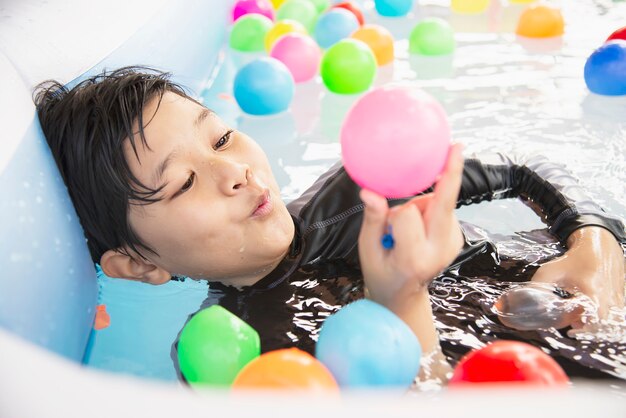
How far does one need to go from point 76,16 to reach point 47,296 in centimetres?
67

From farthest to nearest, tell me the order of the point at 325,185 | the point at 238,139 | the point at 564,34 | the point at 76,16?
the point at 564,34
the point at 76,16
the point at 325,185
the point at 238,139

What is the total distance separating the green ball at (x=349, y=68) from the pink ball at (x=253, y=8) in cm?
69

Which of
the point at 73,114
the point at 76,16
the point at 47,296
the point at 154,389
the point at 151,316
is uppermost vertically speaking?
the point at 76,16

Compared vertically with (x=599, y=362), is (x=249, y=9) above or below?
above

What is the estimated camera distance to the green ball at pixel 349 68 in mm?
1945

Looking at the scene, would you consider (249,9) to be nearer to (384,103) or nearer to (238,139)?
(238,139)

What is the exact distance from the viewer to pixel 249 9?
8.46 ft

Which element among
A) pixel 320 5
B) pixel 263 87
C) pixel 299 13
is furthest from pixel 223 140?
pixel 320 5

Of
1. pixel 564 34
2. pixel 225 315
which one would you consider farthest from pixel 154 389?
pixel 564 34

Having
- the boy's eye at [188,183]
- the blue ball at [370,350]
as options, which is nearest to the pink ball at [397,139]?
the blue ball at [370,350]

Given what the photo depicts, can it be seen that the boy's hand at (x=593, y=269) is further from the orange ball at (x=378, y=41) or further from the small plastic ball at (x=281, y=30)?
the small plastic ball at (x=281, y=30)

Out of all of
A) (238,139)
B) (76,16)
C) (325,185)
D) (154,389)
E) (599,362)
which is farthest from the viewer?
(76,16)

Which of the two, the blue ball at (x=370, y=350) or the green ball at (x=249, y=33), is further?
the green ball at (x=249, y=33)

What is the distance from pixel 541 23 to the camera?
2312 mm
